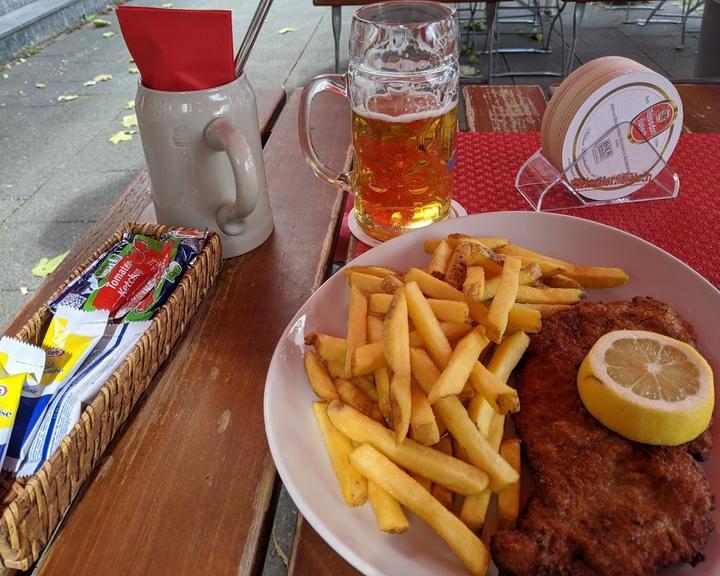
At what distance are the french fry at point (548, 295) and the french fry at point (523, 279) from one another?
14 millimetres

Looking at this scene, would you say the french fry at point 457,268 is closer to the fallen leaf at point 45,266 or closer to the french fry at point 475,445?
the french fry at point 475,445

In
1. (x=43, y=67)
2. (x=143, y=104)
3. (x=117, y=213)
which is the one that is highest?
Result: (x=143, y=104)

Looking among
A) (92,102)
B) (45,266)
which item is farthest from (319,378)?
(92,102)

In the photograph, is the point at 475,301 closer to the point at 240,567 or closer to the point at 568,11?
the point at 240,567

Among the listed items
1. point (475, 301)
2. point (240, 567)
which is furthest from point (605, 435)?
point (240, 567)

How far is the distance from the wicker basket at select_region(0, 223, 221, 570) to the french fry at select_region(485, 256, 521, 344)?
582 mm

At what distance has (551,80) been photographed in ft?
17.7

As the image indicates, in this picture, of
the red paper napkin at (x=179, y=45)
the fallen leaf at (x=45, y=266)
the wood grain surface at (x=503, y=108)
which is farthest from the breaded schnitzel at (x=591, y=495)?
the fallen leaf at (x=45, y=266)

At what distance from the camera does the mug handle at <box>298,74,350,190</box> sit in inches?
54.4

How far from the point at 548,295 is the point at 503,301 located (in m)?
0.17

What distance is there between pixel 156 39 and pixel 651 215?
47.3 inches

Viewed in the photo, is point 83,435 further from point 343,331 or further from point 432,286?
point 432,286

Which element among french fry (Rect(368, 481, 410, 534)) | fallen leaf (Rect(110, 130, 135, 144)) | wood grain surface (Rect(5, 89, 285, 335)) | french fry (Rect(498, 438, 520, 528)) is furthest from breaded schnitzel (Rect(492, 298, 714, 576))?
fallen leaf (Rect(110, 130, 135, 144))

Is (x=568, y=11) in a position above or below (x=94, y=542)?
below
